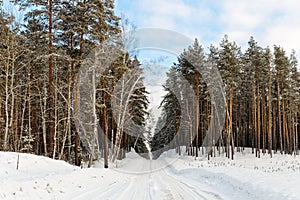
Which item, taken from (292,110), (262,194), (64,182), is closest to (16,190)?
(64,182)

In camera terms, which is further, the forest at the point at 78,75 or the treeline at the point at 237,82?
the treeline at the point at 237,82

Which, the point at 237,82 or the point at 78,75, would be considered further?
the point at 237,82

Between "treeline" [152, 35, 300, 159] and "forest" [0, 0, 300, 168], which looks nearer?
"forest" [0, 0, 300, 168]

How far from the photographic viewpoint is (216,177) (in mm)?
13164

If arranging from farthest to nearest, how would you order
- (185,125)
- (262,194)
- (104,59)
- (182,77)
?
(185,125) < (182,77) < (104,59) < (262,194)

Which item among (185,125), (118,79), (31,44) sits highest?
(31,44)

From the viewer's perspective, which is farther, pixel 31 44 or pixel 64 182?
pixel 31 44

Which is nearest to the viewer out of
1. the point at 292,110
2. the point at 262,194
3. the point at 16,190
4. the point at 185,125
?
the point at 16,190

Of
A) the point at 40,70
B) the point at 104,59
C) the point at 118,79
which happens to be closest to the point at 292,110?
the point at 118,79

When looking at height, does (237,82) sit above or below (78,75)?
above

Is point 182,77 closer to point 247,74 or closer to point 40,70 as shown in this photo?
point 247,74

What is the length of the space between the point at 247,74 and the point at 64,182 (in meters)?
35.2

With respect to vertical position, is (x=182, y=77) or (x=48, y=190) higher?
(x=182, y=77)

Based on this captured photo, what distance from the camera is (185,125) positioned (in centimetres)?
4553
